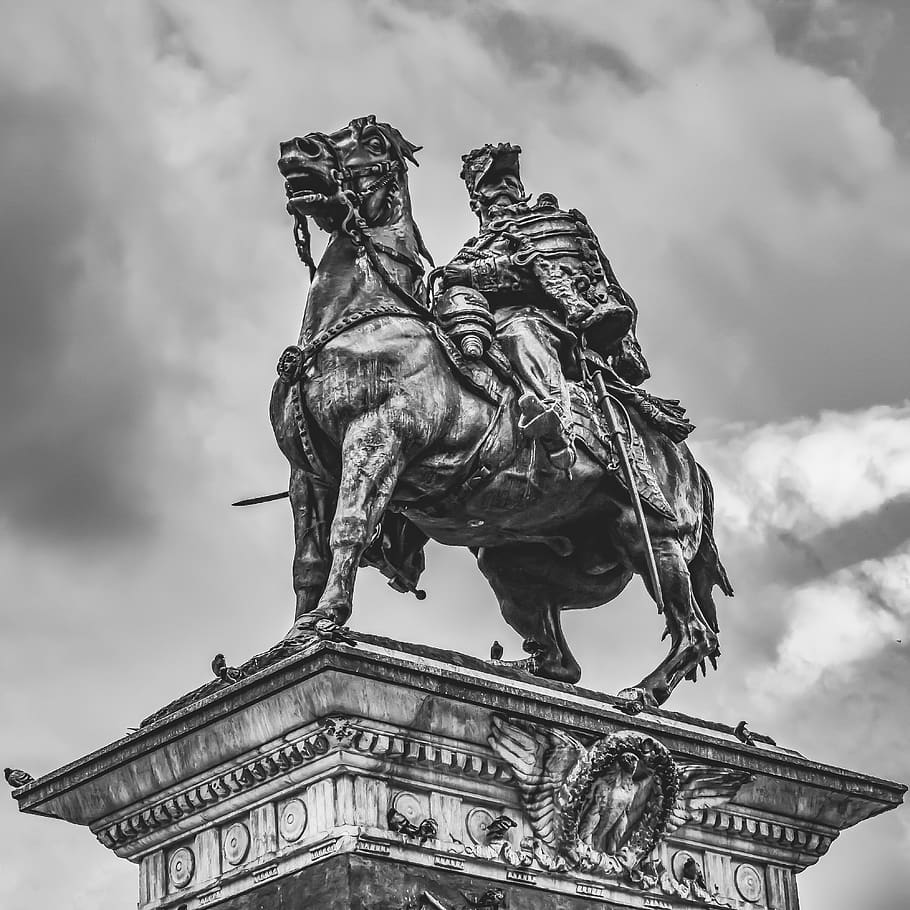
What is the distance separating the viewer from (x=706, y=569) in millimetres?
15773

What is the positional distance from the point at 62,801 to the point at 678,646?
4574 millimetres

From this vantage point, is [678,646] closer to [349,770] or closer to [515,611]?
[515,611]

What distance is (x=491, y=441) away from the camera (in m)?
14.1

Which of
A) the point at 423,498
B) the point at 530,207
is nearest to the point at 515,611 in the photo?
the point at 423,498

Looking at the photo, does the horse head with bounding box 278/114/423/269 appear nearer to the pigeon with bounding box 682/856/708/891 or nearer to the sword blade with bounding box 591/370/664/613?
the sword blade with bounding box 591/370/664/613

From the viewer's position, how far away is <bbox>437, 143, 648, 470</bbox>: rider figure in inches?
569

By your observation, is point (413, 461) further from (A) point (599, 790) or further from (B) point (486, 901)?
(B) point (486, 901)

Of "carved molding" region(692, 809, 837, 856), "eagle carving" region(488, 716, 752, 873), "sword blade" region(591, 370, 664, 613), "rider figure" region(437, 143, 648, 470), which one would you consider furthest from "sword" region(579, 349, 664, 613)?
"carved molding" region(692, 809, 837, 856)

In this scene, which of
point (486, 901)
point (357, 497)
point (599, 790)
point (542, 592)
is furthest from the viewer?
point (542, 592)

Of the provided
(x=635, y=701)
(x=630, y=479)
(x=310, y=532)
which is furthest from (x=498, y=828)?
(x=630, y=479)

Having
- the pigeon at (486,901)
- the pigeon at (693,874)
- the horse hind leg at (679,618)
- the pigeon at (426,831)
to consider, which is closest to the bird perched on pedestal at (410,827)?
the pigeon at (426,831)

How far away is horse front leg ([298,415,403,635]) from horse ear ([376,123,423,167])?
2.41 metres

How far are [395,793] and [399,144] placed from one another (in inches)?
195

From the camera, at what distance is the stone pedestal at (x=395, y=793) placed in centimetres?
1229
